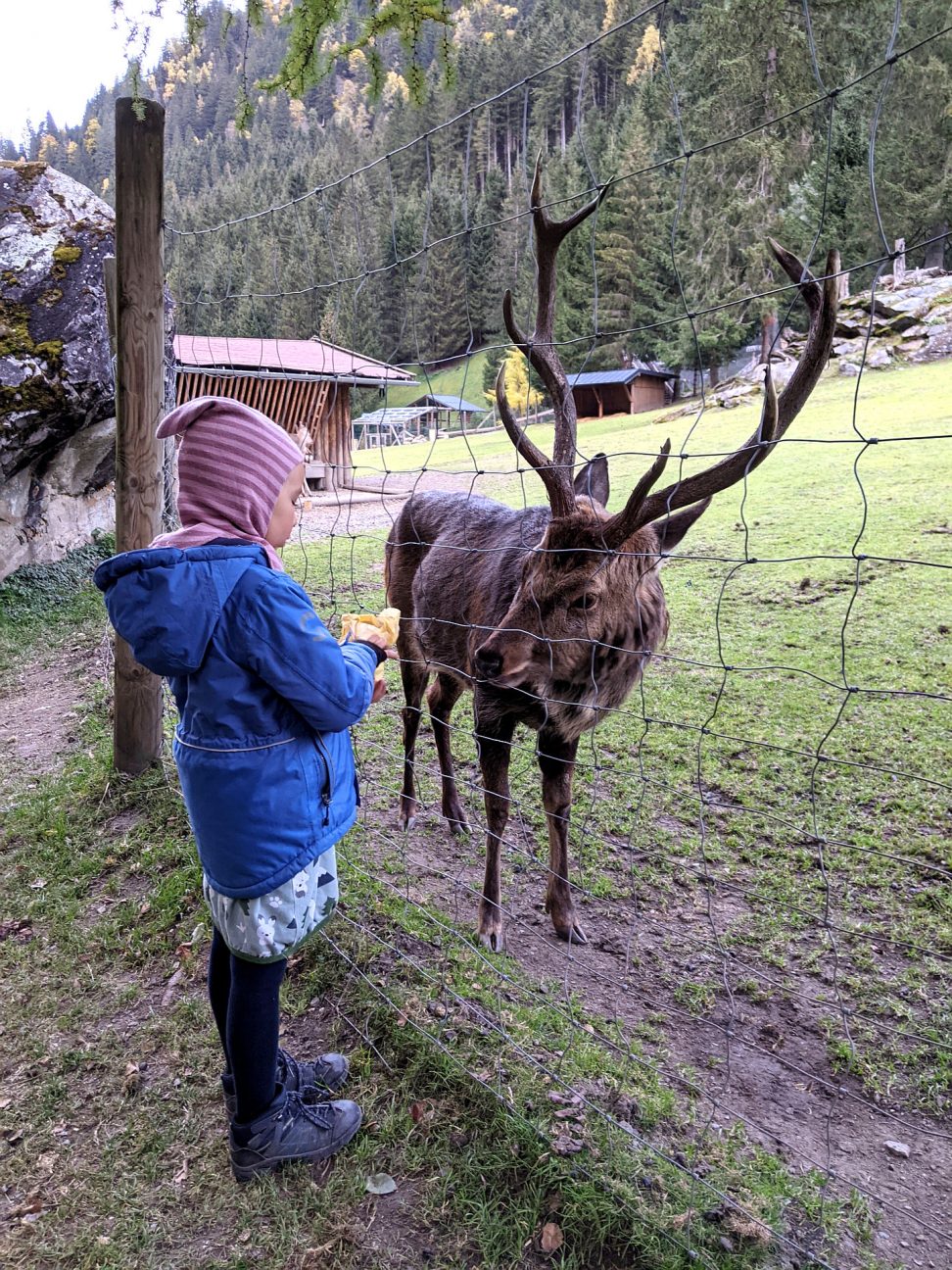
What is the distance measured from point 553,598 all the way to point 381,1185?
177 centimetres

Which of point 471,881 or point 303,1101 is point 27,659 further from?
point 303,1101

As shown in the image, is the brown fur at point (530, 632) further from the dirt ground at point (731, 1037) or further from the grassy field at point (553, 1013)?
the grassy field at point (553, 1013)

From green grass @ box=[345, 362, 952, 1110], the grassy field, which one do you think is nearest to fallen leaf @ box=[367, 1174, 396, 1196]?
the grassy field

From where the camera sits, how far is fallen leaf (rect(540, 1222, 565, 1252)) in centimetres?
200

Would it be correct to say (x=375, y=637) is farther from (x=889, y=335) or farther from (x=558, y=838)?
(x=889, y=335)

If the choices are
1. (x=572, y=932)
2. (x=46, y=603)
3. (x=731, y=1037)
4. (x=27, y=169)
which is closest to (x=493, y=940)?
(x=572, y=932)

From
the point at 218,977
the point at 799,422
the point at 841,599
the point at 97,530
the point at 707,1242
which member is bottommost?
the point at 707,1242

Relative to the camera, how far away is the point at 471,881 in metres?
3.74

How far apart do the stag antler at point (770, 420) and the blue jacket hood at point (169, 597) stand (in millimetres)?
1178

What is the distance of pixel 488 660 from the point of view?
291 centimetres

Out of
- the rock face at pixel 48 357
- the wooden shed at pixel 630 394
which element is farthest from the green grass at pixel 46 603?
the wooden shed at pixel 630 394

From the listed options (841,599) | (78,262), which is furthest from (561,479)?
(78,262)

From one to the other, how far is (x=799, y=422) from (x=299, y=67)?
1333 cm

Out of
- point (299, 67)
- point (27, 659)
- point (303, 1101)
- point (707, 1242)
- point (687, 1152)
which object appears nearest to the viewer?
point (707, 1242)
